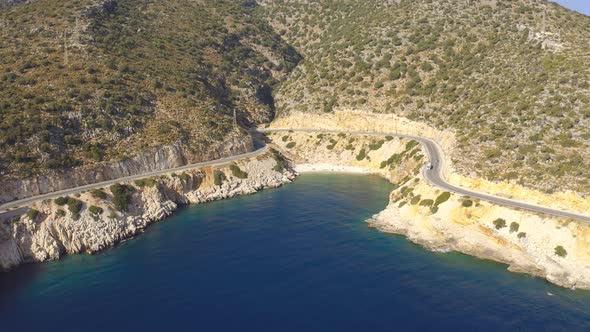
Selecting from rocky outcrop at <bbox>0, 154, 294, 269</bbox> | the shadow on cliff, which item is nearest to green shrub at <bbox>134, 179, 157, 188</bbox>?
rocky outcrop at <bbox>0, 154, 294, 269</bbox>

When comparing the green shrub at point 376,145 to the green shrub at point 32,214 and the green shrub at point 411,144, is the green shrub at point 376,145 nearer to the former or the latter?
the green shrub at point 411,144

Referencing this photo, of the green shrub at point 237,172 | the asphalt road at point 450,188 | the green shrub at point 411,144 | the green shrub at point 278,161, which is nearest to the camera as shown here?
the asphalt road at point 450,188

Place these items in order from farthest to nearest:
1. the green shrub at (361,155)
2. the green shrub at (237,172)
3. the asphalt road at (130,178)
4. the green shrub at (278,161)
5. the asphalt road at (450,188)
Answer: the green shrub at (361,155), the green shrub at (278,161), the green shrub at (237,172), the asphalt road at (130,178), the asphalt road at (450,188)

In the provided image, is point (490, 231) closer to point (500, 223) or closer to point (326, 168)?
point (500, 223)

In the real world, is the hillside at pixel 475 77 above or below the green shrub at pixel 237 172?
above

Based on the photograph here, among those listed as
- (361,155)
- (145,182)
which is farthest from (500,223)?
(145,182)

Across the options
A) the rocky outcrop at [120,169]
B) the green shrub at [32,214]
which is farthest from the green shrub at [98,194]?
the green shrub at [32,214]

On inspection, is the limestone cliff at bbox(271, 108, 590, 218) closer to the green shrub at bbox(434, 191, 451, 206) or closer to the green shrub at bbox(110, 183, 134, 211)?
the green shrub at bbox(434, 191, 451, 206)
